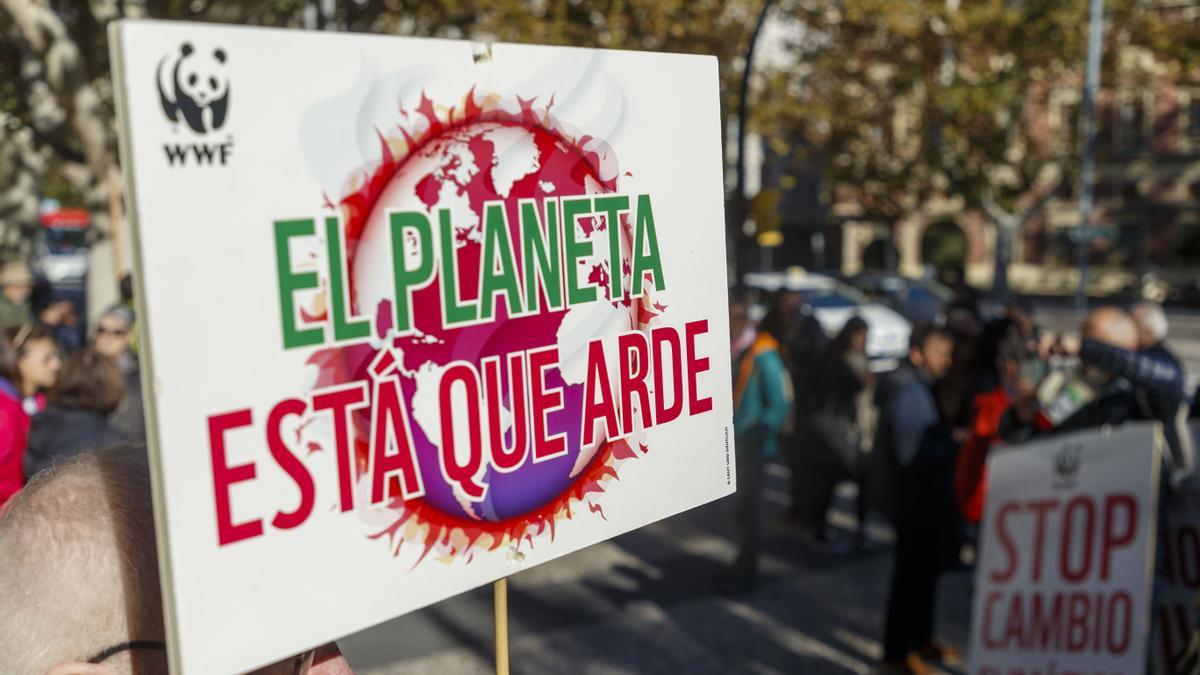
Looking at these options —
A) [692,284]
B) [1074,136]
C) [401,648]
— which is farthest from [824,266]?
[692,284]

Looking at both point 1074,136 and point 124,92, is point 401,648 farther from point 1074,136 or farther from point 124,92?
point 1074,136

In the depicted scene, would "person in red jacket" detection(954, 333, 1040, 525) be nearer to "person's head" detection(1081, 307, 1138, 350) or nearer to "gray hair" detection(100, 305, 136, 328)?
"person's head" detection(1081, 307, 1138, 350)

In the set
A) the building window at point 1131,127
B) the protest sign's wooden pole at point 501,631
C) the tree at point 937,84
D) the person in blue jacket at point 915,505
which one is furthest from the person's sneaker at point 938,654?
the building window at point 1131,127

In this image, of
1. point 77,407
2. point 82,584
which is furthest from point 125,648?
point 77,407

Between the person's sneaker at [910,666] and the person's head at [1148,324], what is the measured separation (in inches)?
69.3

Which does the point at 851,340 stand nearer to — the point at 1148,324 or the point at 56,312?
the point at 1148,324

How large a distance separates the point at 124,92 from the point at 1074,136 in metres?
26.4

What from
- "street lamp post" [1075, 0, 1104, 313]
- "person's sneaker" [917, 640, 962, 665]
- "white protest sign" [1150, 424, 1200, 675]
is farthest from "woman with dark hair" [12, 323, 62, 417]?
"street lamp post" [1075, 0, 1104, 313]

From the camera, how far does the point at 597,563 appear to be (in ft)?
23.1

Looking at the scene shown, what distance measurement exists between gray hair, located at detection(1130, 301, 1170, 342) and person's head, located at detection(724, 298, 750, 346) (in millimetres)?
2841

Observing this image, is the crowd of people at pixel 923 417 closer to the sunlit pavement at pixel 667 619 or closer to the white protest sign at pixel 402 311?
the sunlit pavement at pixel 667 619

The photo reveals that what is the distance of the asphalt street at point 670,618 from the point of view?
552 centimetres

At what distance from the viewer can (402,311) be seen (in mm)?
1287

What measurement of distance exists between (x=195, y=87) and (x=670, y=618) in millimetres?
5412
